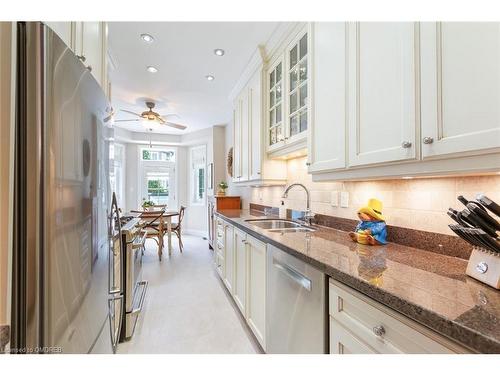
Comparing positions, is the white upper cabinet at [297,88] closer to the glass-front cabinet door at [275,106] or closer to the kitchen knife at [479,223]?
the glass-front cabinet door at [275,106]

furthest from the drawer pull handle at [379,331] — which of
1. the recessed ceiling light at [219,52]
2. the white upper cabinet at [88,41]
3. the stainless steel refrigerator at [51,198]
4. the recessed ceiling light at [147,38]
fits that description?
the recessed ceiling light at [147,38]

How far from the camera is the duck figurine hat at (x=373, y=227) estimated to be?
4.33ft

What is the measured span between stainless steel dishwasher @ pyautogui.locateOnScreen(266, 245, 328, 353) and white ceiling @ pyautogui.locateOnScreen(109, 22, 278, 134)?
2074 millimetres

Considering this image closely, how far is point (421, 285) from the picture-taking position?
2.52ft

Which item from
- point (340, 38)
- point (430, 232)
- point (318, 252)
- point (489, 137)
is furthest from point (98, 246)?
point (340, 38)

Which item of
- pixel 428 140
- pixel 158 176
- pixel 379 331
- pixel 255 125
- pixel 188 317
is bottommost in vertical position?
pixel 188 317

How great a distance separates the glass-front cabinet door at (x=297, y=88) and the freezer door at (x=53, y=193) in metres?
1.49

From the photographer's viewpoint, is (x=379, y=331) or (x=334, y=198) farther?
(x=334, y=198)

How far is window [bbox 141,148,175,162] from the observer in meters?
6.48

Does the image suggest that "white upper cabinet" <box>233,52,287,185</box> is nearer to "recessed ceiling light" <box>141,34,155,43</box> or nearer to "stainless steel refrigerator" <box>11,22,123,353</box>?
"recessed ceiling light" <box>141,34,155,43</box>

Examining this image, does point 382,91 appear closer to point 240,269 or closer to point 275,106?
point 275,106

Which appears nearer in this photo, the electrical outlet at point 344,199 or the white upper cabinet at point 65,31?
the white upper cabinet at point 65,31

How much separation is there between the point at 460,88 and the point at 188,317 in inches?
102

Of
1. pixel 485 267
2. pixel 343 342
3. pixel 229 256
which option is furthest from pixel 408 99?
pixel 229 256
